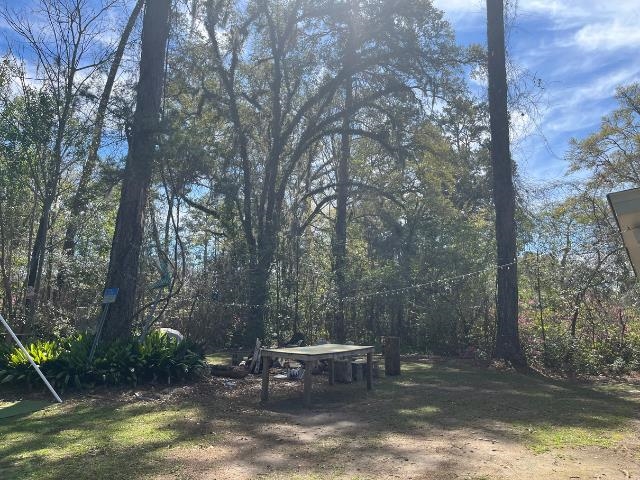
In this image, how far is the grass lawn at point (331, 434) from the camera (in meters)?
4.44


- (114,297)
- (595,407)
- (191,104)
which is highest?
(191,104)

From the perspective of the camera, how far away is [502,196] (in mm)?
11305

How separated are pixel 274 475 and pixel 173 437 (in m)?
1.62

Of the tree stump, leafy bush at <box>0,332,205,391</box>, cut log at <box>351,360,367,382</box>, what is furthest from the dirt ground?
the tree stump

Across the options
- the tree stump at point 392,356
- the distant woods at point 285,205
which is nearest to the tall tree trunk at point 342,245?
the distant woods at point 285,205

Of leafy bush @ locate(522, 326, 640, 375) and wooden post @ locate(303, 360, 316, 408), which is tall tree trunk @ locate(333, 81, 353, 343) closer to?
leafy bush @ locate(522, 326, 640, 375)

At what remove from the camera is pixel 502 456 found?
477cm

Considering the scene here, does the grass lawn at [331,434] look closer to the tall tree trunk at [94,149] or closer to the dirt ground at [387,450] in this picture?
the dirt ground at [387,450]

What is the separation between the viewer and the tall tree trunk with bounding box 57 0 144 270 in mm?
11195

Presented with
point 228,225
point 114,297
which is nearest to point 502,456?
point 114,297

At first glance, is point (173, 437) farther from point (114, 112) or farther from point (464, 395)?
point (114, 112)

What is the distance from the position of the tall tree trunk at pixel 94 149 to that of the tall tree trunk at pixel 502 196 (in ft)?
25.9

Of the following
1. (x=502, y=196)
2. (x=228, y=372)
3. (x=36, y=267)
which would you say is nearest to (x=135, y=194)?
(x=36, y=267)

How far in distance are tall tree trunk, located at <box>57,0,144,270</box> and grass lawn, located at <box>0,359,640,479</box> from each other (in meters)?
5.75
